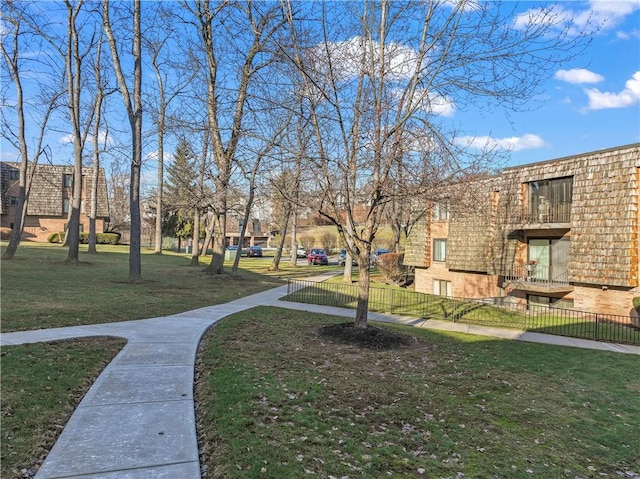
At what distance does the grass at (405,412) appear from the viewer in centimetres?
380

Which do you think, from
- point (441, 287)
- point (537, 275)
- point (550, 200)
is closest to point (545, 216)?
point (550, 200)

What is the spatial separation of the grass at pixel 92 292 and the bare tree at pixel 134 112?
5.00 ft

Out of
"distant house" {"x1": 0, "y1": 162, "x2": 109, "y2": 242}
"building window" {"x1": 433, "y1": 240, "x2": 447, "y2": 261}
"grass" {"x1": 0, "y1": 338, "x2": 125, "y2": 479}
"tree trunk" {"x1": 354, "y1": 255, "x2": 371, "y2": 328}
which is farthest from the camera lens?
"distant house" {"x1": 0, "y1": 162, "x2": 109, "y2": 242}

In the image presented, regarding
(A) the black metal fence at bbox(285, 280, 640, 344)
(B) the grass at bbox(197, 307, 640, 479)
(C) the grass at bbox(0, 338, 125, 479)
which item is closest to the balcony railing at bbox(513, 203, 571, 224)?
(A) the black metal fence at bbox(285, 280, 640, 344)

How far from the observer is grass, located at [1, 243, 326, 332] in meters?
9.14

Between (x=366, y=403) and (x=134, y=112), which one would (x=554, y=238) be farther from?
(x=134, y=112)

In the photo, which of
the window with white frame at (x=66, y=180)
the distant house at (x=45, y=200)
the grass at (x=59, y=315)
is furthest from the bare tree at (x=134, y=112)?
the window with white frame at (x=66, y=180)

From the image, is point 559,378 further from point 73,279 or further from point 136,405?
point 73,279

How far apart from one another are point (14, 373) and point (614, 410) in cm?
827

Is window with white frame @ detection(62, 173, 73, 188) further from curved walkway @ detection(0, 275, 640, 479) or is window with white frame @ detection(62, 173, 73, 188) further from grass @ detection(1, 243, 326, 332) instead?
curved walkway @ detection(0, 275, 640, 479)

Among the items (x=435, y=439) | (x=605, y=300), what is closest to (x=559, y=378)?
(x=435, y=439)

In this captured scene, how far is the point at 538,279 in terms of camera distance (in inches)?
712

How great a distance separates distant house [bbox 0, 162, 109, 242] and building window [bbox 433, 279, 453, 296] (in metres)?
35.5

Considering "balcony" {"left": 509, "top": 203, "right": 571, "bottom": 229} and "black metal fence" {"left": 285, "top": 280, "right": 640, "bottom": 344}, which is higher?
"balcony" {"left": 509, "top": 203, "right": 571, "bottom": 229}
